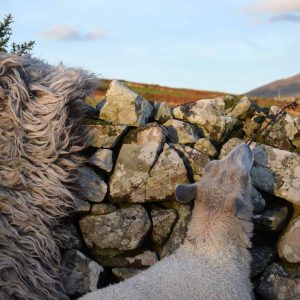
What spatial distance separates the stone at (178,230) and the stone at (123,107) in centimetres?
81

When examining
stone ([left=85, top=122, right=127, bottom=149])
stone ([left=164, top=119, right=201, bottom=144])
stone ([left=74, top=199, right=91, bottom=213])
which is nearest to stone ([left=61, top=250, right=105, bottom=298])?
stone ([left=74, top=199, right=91, bottom=213])

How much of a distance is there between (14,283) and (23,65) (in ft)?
Result: 6.08

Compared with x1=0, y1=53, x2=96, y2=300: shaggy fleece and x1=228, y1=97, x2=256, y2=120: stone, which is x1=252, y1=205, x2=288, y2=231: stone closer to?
x1=228, y1=97, x2=256, y2=120: stone

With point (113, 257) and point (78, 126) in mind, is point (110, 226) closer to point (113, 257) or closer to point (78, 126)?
point (113, 257)

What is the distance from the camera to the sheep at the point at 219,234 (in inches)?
187

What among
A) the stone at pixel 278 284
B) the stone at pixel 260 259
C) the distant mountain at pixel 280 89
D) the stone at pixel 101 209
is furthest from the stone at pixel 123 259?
the distant mountain at pixel 280 89

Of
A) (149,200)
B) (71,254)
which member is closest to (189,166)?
(149,200)

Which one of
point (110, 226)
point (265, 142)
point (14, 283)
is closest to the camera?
point (14, 283)

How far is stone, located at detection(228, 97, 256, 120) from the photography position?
5.73 metres

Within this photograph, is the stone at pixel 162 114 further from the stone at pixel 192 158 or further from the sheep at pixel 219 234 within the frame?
the sheep at pixel 219 234

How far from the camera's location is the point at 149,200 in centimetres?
534

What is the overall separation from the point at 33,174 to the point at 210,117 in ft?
A: 5.59

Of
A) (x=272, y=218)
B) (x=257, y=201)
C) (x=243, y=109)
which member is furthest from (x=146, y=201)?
(x=243, y=109)

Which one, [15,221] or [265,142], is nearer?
[15,221]
